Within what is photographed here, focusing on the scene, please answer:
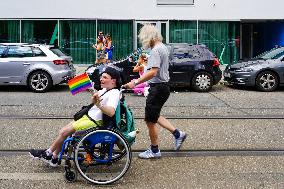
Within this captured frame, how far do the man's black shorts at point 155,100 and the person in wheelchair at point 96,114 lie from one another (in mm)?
687

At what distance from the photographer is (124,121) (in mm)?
6363

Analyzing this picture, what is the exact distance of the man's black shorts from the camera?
6.82 meters

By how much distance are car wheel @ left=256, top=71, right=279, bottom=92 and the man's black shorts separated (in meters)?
9.64

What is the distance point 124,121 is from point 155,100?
0.66 metres

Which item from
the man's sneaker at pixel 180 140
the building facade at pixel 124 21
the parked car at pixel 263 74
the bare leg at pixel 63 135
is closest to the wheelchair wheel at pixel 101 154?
the bare leg at pixel 63 135

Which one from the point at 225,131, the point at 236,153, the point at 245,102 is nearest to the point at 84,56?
the point at 245,102

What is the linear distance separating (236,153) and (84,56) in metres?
17.3

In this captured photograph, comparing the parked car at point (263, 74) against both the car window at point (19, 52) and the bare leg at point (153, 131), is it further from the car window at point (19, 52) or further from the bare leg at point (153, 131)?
the bare leg at point (153, 131)

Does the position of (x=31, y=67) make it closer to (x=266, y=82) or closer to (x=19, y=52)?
(x=19, y=52)

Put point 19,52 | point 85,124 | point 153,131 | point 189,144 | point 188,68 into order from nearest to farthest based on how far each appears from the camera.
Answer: point 85,124
point 153,131
point 189,144
point 19,52
point 188,68
